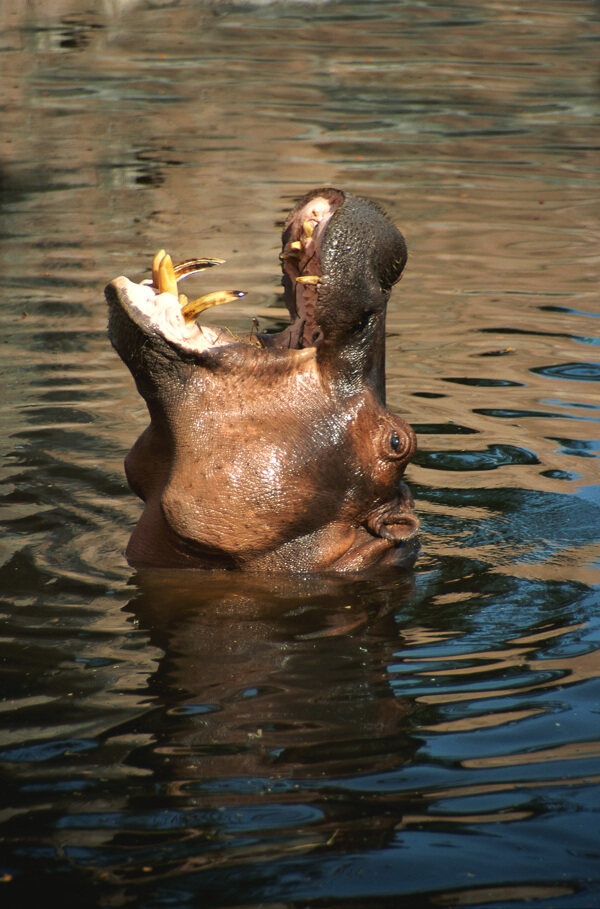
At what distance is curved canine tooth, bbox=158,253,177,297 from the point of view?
4.65m

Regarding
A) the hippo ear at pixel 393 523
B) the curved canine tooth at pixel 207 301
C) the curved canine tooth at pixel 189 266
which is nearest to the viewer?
the curved canine tooth at pixel 207 301

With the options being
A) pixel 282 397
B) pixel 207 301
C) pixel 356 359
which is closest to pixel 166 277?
pixel 207 301

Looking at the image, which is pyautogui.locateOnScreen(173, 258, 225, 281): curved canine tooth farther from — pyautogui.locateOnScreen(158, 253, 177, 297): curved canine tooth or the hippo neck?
the hippo neck

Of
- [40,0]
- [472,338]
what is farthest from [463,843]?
[40,0]

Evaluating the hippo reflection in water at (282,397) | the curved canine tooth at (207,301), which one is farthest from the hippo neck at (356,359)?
the curved canine tooth at (207,301)

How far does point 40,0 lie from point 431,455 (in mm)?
20306

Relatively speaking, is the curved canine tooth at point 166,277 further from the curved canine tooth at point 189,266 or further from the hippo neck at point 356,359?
the hippo neck at point 356,359

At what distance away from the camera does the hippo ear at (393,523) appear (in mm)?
5227

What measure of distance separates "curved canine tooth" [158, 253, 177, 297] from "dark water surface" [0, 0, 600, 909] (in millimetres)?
1273

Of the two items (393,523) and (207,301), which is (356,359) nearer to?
(207,301)

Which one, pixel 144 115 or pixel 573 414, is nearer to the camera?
pixel 573 414

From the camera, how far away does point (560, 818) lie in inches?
135

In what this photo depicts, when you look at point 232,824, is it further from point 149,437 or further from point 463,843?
point 149,437

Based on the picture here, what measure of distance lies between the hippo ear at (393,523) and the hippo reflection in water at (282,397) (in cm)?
14
